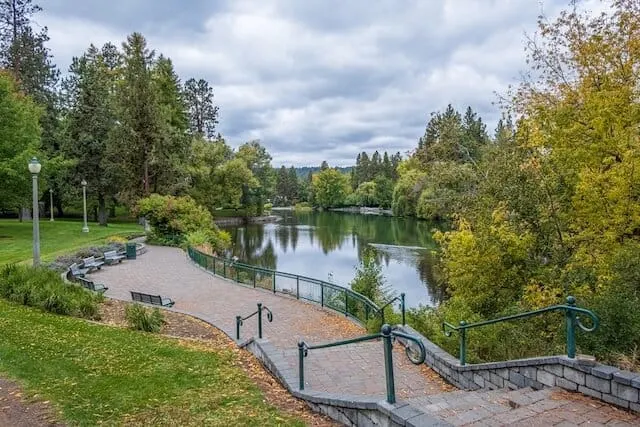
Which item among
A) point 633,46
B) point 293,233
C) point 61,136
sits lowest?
point 293,233

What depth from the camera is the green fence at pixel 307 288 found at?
11.6 meters

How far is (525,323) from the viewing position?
8.86 meters

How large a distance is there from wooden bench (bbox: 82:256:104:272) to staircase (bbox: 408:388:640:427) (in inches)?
700

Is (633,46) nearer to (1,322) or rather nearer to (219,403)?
(219,403)

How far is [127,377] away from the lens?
6508 millimetres

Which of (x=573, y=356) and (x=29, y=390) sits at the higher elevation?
(x=573, y=356)

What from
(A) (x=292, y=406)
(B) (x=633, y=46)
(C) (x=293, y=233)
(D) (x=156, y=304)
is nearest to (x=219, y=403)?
(A) (x=292, y=406)

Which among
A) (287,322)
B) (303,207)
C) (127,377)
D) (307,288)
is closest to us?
(127,377)

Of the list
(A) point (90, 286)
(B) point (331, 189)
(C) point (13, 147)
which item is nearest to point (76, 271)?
(A) point (90, 286)

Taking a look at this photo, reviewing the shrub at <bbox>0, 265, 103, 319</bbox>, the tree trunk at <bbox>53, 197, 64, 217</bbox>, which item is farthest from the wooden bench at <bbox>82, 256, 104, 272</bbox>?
the tree trunk at <bbox>53, 197, 64, 217</bbox>

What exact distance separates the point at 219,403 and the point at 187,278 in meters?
12.9

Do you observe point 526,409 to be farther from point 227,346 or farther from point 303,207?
point 303,207

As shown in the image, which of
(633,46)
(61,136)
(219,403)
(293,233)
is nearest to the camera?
(219,403)

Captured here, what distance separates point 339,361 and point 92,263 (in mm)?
15905
